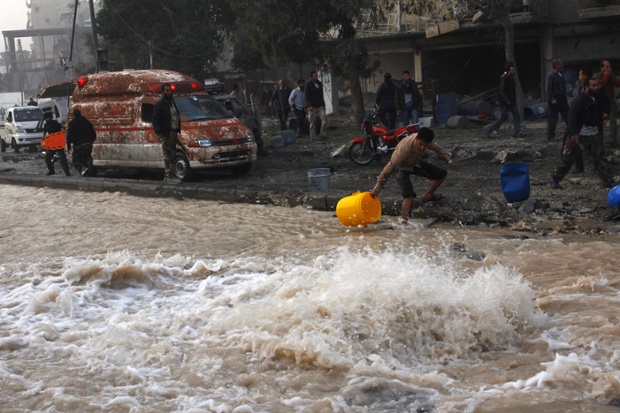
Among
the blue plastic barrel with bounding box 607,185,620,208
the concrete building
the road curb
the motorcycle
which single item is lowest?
the road curb

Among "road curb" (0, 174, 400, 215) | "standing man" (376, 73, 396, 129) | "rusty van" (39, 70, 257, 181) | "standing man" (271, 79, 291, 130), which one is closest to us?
"road curb" (0, 174, 400, 215)

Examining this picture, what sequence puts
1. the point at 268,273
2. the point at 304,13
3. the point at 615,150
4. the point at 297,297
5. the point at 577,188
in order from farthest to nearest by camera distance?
the point at 304,13 < the point at 615,150 < the point at 577,188 < the point at 268,273 < the point at 297,297

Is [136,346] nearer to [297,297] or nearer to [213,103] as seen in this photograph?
[297,297]

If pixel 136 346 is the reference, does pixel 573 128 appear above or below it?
above

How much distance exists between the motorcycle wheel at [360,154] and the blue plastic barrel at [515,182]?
5540mm

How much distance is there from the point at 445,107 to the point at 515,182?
41.0 feet

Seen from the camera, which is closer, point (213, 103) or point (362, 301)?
A: point (362, 301)

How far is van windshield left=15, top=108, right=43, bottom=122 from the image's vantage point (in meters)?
29.2

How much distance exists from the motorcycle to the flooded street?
5.69 m

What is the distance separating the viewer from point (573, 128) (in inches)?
420

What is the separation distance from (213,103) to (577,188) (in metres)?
7.70

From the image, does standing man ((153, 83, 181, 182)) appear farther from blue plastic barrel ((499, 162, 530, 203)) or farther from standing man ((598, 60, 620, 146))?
standing man ((598, 60, 620, 146))

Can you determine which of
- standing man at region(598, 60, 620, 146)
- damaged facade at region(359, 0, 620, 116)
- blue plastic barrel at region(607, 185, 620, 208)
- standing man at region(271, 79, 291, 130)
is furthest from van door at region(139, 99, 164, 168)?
damaged facade at region(359, 0, 620, 116)

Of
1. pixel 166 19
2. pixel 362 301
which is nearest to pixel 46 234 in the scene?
pixel 362 301
